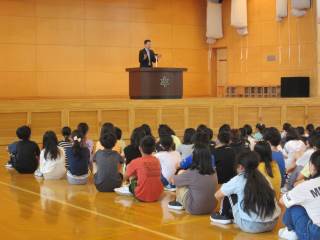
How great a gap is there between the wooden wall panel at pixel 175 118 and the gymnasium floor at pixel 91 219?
17.7 feet

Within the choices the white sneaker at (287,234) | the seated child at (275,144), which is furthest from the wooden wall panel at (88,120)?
the white sneaker at (287,234)

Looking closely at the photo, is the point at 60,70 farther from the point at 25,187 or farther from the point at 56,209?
the point at 56,209

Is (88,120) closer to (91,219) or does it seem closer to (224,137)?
(224,137)

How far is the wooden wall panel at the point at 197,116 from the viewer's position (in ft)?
40.4

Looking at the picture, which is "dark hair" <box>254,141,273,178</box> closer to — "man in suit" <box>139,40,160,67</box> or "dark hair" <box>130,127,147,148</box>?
"dark hair" <box>130,127,147,148</box>

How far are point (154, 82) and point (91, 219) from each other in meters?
7.07

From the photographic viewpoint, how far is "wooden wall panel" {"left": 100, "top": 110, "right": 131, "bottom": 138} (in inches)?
449

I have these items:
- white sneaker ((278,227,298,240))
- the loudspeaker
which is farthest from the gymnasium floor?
the loudspeaker

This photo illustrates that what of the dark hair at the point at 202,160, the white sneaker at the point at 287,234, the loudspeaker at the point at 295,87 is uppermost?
the loudspeaker at the point at 295,87

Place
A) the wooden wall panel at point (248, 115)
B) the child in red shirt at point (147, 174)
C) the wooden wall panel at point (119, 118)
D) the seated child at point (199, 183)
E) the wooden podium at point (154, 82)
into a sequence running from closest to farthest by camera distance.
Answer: the seated child at point (199, 183) < the child in red shirt at point (147, 174) < the wooden wall panel at point (119, 118) < the wooden podium at point (154, 82) < the wooden wall panel at point (248, 115)

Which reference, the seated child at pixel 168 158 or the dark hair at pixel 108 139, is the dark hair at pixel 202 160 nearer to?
the seated child at pixel 168 158

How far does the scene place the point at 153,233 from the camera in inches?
182

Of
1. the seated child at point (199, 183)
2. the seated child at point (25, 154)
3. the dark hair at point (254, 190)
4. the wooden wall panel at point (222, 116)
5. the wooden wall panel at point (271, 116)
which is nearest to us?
the dark hair at point (254, 190)

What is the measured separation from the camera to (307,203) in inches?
159
